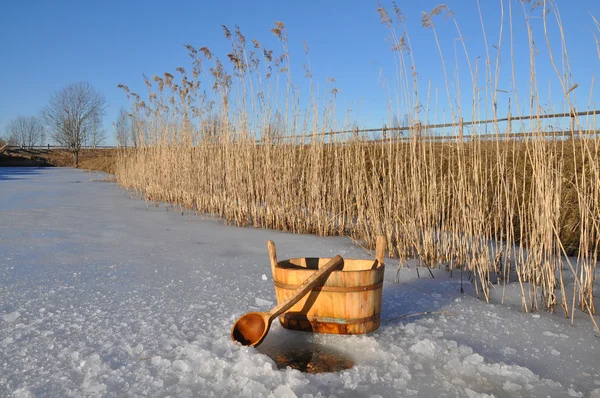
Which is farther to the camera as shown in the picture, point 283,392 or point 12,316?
point 12,316

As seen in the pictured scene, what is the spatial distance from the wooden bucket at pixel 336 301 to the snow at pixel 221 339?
52 mm

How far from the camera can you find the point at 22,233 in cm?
402

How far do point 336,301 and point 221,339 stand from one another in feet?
1.47

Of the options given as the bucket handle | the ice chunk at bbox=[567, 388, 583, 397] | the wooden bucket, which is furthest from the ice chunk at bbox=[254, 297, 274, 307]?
the ice chunk at bbox=[567, 388, 583, 397]

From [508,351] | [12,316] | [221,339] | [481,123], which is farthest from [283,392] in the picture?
[481,123]

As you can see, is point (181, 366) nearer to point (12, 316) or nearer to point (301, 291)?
point (301, 291)

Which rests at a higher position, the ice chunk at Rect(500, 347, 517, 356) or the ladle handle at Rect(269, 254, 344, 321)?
the ladle handle at Rect(269, 254, 344, 321)

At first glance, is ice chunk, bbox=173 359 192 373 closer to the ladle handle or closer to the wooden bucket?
the ladle handle

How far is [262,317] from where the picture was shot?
1716mm

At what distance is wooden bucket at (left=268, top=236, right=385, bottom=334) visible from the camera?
1.77 meters

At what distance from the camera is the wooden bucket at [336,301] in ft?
5.81

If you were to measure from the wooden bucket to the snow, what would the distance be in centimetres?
5

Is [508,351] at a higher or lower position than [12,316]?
lower

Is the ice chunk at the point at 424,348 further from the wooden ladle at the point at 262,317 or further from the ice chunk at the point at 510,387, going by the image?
the wooden ladle at the point at 262,317
